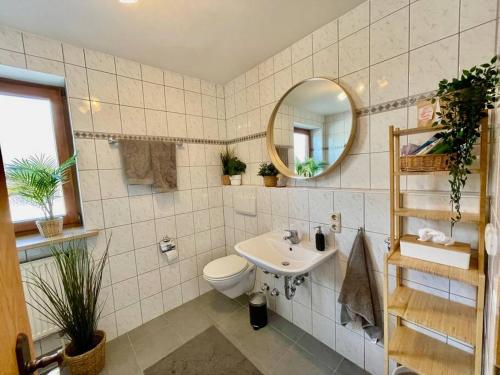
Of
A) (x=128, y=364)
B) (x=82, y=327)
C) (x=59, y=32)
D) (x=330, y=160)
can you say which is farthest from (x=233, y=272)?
(x=59, y=32)

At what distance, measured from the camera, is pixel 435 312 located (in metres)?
1.04

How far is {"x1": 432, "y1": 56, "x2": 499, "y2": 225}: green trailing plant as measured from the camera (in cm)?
78

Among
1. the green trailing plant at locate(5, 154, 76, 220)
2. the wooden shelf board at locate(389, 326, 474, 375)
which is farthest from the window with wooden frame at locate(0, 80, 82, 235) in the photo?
the wooden shelf board at locate(389, 326, 474, 375)

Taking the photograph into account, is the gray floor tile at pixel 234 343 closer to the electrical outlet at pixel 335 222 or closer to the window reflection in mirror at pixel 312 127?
the electrical outlet at pixel 335 222

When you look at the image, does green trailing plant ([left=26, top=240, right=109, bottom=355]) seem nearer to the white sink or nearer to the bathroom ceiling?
the white sink

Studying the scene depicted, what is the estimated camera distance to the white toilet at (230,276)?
1.88 meters

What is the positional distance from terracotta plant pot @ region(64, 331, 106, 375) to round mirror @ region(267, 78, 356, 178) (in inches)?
Result: 73.6

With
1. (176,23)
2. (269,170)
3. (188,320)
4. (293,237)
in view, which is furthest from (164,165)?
(188,320)

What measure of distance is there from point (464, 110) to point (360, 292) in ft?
3.49

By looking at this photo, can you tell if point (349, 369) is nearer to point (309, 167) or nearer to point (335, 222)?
point (335, 222)

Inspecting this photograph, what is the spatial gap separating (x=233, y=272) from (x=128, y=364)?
3.21 ft

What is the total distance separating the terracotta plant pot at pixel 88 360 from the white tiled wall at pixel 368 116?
1.38 metres

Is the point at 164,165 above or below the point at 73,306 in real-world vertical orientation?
above

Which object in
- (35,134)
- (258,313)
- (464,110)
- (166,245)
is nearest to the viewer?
(464,110)
